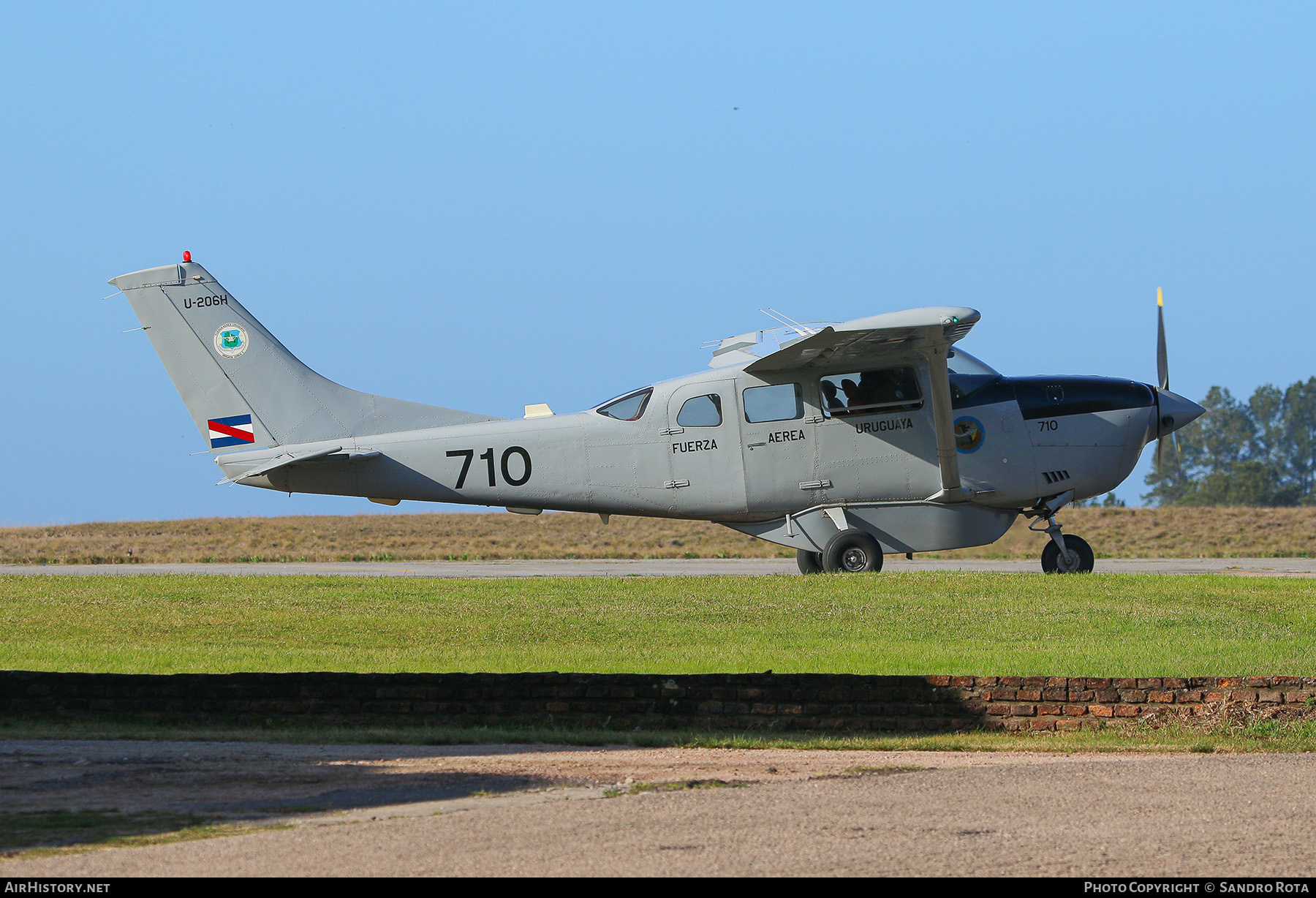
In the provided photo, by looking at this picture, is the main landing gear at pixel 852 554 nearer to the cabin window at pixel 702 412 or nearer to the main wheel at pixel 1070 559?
the cabin window at pixel 702 412

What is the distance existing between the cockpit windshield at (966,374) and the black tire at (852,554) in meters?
2.57

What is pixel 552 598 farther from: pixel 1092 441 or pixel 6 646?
pixel 1092 441

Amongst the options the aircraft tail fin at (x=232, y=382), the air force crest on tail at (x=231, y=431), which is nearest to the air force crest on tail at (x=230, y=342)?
the aircraft tail fin at (x=232, y=382)

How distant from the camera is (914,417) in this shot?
2028 cm

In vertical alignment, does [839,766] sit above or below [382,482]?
below

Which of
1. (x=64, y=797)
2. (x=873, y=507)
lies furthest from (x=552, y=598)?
(x=64, y=797)

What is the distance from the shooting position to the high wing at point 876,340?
59.0 ft

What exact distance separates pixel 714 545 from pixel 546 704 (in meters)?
30.9

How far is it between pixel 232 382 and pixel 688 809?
15994 mm

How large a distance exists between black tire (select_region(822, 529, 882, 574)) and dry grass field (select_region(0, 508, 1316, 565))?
41.7 ft

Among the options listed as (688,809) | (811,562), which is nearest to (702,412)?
(811,562)

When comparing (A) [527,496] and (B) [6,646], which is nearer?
(B) [6,646]

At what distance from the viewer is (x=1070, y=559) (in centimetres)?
2072

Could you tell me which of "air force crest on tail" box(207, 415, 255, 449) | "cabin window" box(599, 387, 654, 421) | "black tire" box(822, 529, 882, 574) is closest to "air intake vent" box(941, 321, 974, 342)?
"black tire" box(822, 529, 882, 574)
